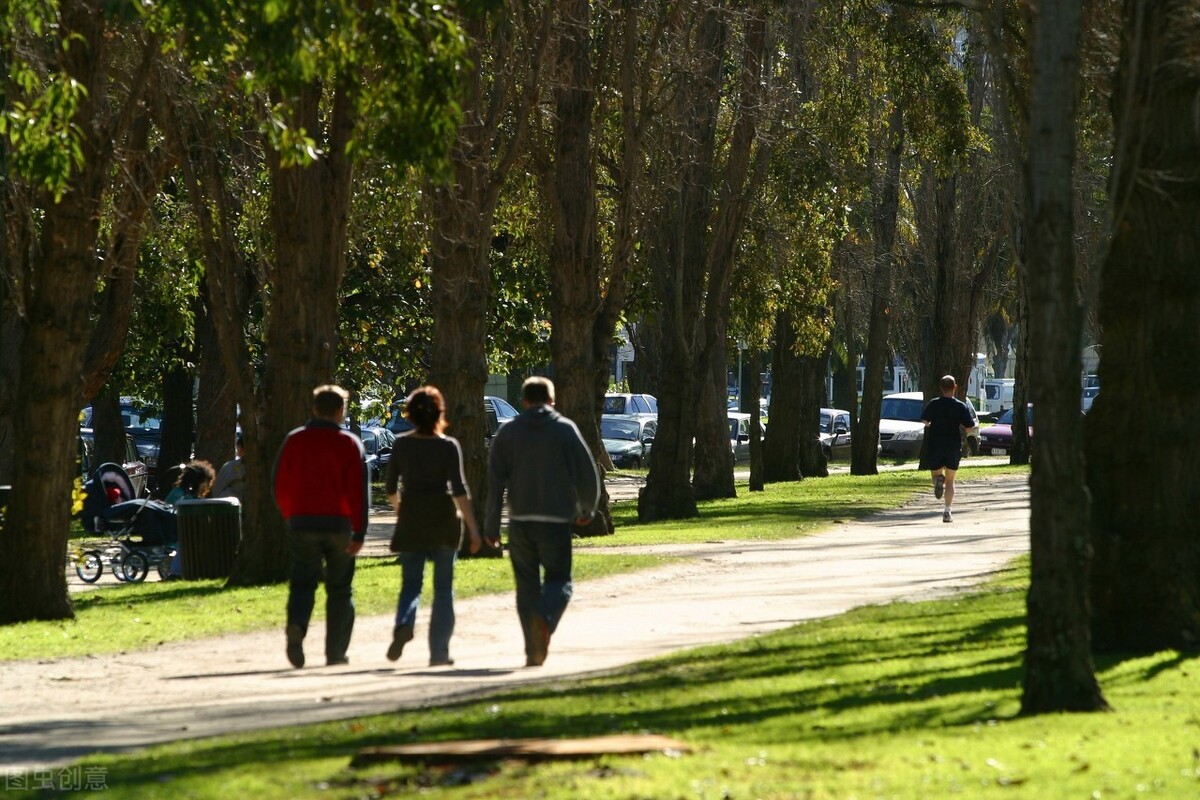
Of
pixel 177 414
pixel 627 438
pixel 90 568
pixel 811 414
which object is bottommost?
pixel 90 568

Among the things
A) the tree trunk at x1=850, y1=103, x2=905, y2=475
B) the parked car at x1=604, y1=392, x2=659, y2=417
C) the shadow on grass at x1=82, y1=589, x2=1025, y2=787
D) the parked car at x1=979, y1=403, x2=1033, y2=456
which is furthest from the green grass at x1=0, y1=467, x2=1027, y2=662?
the parked car at x1=979, y1=403, x2=1033, y2=456

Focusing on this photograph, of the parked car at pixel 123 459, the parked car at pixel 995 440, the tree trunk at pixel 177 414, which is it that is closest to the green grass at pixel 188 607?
the parked car at pixel 123 459

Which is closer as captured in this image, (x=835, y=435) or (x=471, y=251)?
(x=471, y=251)

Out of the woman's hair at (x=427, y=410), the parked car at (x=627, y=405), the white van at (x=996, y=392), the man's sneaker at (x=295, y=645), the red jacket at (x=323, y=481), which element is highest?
the white van at (x=996, y=392)

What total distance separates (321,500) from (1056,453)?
482 cm

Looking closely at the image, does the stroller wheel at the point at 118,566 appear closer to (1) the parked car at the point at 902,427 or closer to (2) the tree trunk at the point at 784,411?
(2) the tree trunk at the point at 784,411

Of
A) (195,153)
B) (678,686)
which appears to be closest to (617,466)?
(195,153)

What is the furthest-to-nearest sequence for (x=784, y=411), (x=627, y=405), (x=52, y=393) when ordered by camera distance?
(x=627, y=405) < (x=784, y=411) < (x=52, y=393)

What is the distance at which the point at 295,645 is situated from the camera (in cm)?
1245

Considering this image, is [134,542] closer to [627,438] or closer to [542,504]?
[542,504]

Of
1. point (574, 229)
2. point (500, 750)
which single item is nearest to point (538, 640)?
point (500, 750)

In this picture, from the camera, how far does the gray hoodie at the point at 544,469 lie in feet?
40.1

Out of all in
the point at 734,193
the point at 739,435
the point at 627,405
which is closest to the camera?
the point at 734,193

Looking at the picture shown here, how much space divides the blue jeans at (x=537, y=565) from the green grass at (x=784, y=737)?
69 cm
